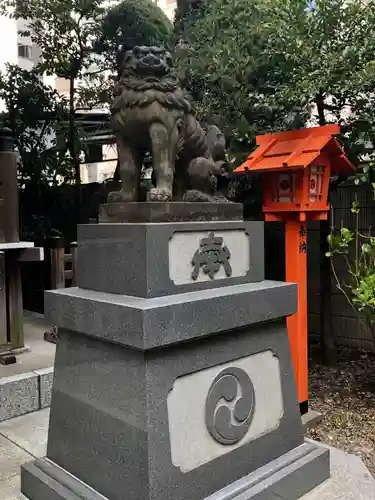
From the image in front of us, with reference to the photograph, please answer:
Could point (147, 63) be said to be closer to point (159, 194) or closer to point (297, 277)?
point (159, 194)

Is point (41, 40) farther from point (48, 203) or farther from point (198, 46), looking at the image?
point (198, 46)

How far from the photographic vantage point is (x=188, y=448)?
2.55m

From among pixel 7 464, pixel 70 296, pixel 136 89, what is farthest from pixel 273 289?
pixel 7 464

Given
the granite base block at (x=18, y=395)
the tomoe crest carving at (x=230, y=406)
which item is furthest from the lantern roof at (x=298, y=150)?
the granite base block at (x=18, y=395)

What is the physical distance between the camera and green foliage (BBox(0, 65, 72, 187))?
331 inches

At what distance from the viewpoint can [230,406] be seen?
2785mm

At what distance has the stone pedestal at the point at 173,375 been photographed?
95.4 inches

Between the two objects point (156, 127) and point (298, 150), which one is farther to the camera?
point (298, 150)

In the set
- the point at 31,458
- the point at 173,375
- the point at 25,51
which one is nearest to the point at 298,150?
the point at 173,375

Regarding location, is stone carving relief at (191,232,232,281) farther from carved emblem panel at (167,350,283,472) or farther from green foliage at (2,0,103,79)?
green foliage at (2,0,103,79)

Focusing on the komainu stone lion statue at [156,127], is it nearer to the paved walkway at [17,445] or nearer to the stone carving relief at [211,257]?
the stone carving relief at [211,257]

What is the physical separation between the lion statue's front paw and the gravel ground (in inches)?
119

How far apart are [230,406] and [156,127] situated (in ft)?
5.41

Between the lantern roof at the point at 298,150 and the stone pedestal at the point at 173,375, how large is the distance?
1.18 metres
